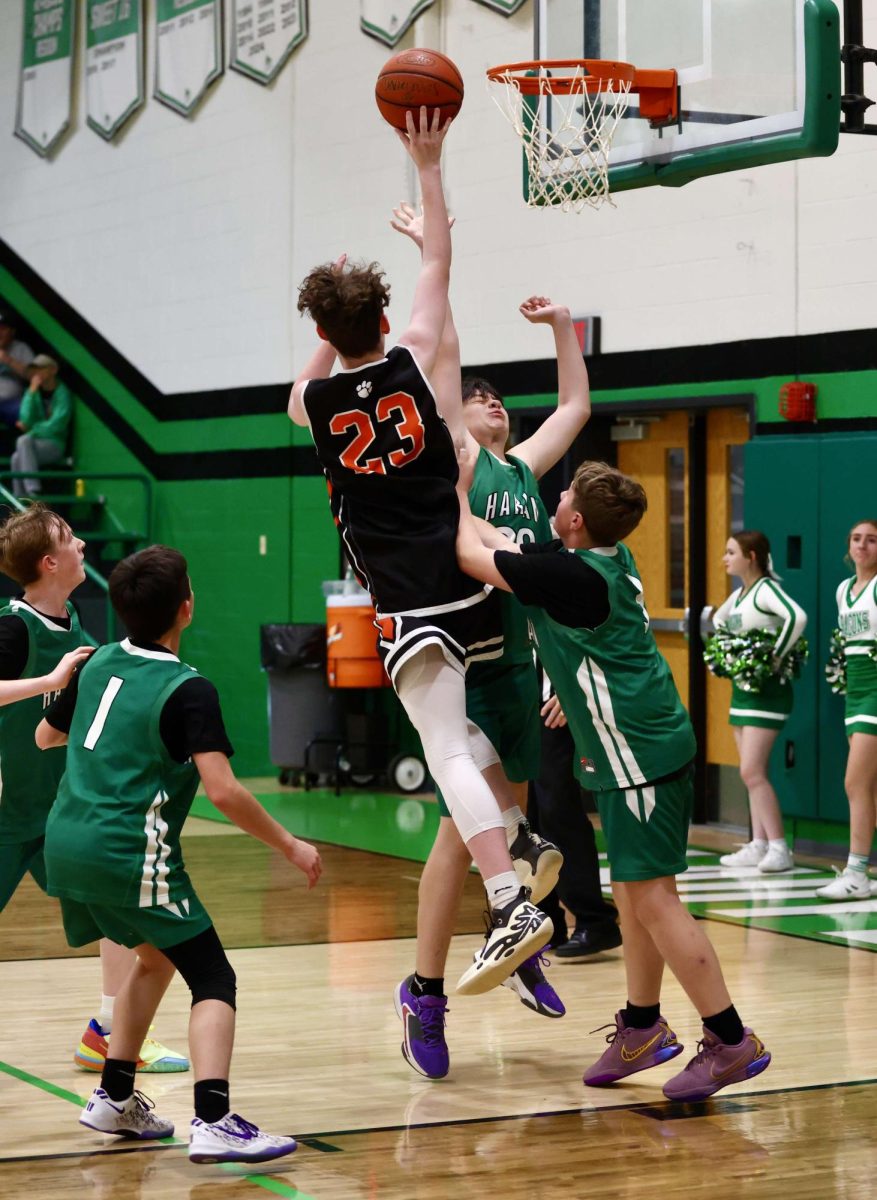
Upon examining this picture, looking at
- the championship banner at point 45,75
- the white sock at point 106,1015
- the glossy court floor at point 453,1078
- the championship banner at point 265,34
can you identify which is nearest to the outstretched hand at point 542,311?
the glossy court floor at point 453,1078

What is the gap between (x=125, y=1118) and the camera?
456 centimetres

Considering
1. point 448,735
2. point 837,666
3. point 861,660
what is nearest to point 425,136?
point 448,735

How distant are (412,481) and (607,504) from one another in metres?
0.53

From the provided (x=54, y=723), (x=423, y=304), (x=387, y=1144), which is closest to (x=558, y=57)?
(x=423, y=304)

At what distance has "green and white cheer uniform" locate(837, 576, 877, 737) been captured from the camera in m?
8.63

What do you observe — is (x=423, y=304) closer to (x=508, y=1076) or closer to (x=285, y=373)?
(x=508, y=1076)

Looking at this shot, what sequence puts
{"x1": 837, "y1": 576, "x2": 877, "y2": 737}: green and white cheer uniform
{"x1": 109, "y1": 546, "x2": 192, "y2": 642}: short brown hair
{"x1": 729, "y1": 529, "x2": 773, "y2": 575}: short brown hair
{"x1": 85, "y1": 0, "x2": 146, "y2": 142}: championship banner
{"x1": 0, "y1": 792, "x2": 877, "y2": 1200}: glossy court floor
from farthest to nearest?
{"x1": 85, "y1": 0, "x2": 146, "y2": 142}: championship banner → {"x1": 729, "y1": 529, "x2": 773, "y2": 575}: short brown hair → {"x1": 837, "y1": 576, "x2": 877, "y2": 737}: green and white cheer uniform → {"x1": 109, "y1": 546, "x2": 192, "y2": 642}: short brown hair → {"x1": 0, "y1": 792, "x2": 877, "y2": 1200}: glossy court floor

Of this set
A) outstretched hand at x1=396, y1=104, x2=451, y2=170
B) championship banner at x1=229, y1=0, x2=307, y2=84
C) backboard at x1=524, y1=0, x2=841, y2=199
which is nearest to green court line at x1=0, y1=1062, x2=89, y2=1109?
outstretched hand at x1=396, y1=104, x2=451, y2=170

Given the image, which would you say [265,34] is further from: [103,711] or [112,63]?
[103,711]

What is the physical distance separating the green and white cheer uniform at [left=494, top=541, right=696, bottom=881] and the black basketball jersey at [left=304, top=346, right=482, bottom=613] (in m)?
0.24

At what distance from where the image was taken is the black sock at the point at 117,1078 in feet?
14.9

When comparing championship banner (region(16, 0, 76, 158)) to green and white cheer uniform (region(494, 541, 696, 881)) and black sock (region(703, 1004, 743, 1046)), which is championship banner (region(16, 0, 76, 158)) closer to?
green and white cheer uniform (region(494, 541, 696, 881))

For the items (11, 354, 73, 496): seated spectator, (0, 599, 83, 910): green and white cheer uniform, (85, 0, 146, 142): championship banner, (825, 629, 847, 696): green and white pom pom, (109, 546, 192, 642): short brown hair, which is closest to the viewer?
(109, 546, 192, 642): short brown hair

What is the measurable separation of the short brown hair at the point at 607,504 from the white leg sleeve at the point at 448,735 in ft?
1.78
